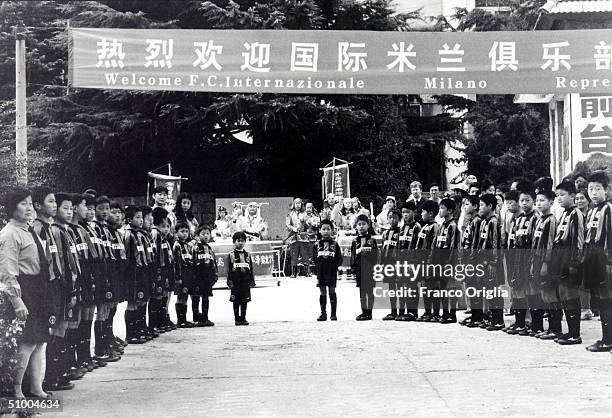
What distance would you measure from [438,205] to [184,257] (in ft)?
12.3

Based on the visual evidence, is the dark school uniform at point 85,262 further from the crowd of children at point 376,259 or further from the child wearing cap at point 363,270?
the child wearing cap at point 363,270

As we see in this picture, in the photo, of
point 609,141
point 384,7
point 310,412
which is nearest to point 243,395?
point 310,412

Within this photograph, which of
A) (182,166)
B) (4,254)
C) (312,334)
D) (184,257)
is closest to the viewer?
(4,254)

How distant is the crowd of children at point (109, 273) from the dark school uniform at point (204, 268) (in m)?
0.01

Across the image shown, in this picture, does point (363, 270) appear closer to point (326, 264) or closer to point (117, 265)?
point (326, 264)

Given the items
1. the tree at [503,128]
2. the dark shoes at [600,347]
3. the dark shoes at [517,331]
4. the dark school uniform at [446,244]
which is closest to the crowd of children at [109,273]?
the dark school uniform at [446,244]

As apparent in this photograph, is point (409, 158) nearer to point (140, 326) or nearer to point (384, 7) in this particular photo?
point (384, 7)

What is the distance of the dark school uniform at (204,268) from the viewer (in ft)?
48.3

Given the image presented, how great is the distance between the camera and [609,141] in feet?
60.7

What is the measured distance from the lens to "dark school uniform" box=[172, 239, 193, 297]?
14344mm

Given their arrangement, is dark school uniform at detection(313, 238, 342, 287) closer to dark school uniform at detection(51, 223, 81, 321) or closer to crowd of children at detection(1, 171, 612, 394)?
crowd of children at detection(1, 171, 612, 394)

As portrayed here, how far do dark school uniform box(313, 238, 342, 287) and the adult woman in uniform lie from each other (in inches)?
275

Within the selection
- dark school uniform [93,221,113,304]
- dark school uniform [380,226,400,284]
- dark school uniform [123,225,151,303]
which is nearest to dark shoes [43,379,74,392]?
dark school uniform [93,221,113,304]

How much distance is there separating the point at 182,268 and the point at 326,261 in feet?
6.81
